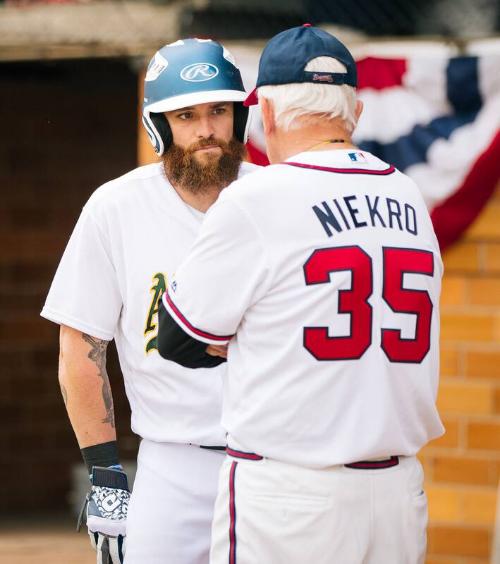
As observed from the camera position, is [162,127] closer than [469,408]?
Yes

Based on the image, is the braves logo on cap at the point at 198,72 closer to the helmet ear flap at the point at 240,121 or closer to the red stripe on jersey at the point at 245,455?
the helmet ear flap at the point at 240,121

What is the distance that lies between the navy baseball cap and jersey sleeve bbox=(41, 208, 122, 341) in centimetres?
73

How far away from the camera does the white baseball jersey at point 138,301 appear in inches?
136

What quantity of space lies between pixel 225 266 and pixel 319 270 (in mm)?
194

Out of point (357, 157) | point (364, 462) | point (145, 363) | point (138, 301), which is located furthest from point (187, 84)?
point (364, 462)

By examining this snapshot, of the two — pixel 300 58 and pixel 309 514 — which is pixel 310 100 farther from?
pixel 309 514

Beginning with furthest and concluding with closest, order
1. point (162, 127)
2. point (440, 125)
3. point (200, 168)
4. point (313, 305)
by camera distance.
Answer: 1. point (440, 125)
2. point (162, 127)
3. point (200, 168)
4. point (313, 305)

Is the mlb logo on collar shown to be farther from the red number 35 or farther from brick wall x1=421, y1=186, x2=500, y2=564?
brick wall x1=421, y1=186, x2=500, y2=564

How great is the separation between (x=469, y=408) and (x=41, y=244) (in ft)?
14.9

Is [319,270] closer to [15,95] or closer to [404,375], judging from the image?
[404,375]

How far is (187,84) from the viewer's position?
3.61 meters

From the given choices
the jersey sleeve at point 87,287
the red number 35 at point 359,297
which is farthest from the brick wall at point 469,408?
the red number 35 at point 359,297

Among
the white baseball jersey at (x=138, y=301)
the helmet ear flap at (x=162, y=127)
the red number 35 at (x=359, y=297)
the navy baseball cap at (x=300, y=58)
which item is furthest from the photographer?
the helmet ear flap at (x=162, y=127)

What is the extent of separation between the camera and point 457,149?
5.32 m
